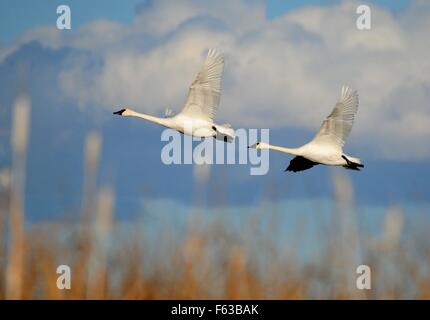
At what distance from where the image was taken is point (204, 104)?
789 inches

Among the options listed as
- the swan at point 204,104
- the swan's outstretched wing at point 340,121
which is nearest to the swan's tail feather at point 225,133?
the swan at point 204,104

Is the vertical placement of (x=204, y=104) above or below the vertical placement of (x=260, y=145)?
above

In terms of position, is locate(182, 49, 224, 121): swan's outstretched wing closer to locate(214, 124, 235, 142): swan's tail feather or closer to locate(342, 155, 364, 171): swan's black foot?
locate(214, 124, 235, 142): swan's tail feather

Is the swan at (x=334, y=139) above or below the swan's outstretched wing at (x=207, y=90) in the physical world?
below

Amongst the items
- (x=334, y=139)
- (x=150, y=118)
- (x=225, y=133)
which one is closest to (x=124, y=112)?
(x=150, y=118)

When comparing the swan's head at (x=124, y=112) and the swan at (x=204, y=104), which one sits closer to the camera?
the swan at (x=204, y=104)

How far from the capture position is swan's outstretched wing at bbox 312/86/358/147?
19.0 m

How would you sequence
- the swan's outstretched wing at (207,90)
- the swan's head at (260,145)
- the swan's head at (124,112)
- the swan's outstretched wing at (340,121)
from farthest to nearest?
1. the swan's head at (124,112)
2. the swan's head at (260,145)
3. the swan's outstretched wing at (207,90)
4. the swan's outstretched wing at (340,121)

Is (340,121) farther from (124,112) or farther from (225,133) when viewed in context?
(124,112)

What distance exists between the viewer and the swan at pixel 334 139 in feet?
62.6

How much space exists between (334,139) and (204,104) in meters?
3.18

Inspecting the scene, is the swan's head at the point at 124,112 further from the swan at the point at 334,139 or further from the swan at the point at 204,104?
the swan at the point at 334,139

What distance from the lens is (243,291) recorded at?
968cm
